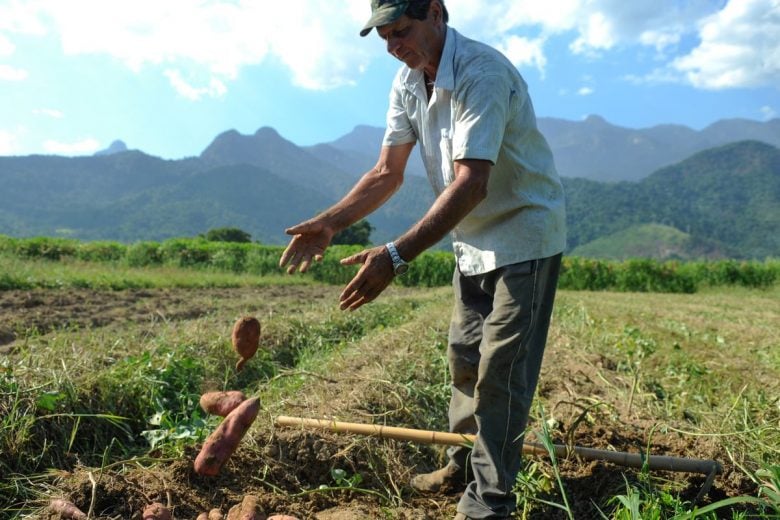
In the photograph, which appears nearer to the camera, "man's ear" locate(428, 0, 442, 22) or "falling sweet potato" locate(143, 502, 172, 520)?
"falling sweet potato" locate(143, 502, 172, 520)

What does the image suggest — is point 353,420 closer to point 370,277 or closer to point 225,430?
point 225,430

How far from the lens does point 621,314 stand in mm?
8875

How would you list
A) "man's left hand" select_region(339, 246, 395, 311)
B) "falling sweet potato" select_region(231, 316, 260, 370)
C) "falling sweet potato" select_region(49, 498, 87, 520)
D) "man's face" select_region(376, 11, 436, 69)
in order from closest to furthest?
1. "man's left hand" select_region(339, 246, 395, 311)
2. "falling sweet potato" select_region(49, 498, 87, 520)
3. "man's face" select_region(376, 11, 436, 69)
4. "falling sweet potato" select_region(231, 316, 260, 370)

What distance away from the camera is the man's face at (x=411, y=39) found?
7.42 ft

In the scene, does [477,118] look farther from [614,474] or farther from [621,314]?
[621,314]

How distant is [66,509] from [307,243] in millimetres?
1284

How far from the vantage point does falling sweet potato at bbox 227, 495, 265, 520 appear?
2059 mm

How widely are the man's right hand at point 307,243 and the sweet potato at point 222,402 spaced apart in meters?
0.63

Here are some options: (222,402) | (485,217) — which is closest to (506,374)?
(485,217)

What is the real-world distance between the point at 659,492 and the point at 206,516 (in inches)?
68.2

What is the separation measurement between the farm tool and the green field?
6cm

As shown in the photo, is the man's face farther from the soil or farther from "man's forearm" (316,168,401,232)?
the soil

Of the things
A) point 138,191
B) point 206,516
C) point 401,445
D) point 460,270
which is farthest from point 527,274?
point 138,191

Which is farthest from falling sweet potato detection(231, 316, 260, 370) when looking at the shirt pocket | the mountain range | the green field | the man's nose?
the mountain range
